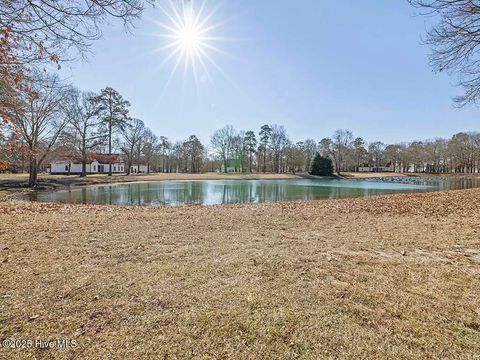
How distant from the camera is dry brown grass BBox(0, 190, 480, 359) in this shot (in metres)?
2.09

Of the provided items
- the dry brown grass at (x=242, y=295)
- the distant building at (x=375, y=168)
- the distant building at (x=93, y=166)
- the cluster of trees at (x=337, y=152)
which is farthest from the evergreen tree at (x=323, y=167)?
the dry brown grass at (x=242, y=295)

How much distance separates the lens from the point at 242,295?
2.85m

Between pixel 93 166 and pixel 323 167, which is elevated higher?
pixel 323 167

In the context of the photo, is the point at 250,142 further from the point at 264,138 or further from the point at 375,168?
the point at 375,168

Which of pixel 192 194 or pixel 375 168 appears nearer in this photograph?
pixel 192 194

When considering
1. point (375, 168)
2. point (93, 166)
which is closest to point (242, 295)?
point (93, 166)

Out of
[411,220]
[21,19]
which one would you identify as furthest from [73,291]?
[411,220]

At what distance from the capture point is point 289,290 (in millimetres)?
2965

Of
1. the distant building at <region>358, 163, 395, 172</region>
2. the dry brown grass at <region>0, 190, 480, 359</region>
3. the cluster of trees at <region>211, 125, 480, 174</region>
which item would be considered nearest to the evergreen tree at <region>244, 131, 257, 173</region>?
the cluster of trees at <region>211, 125, 480, 174</region>

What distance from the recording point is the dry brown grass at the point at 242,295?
6.87 ft

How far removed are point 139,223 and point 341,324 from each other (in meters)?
5.98

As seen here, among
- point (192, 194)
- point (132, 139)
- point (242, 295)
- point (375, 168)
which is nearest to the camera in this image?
point (242, 295)

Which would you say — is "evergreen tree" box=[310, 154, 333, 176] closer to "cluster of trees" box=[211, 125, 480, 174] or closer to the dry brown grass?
"cluster of trees" box=[211, 125, 480, 174]

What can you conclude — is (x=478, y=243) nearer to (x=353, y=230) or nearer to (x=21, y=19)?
(x=353, y=230)
